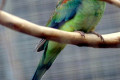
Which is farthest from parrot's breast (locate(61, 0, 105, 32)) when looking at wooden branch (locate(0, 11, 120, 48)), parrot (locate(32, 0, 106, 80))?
wooden branch (locate(0, 11, 120, 48))

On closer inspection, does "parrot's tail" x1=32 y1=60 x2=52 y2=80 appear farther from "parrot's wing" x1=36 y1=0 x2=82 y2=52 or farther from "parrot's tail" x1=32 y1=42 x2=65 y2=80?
"parrot's wing" x1=36 y1=0 x2=82 y2=52

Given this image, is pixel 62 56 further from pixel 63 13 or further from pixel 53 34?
pixel 53 34

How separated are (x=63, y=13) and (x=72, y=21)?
0.04 meters

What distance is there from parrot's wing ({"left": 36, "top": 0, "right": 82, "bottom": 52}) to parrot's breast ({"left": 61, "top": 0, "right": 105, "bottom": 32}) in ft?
0.04

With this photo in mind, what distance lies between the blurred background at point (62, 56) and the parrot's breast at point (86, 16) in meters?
0.19

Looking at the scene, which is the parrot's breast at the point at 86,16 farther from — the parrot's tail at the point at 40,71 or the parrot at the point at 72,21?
the parrot's tail at the point at 40,71

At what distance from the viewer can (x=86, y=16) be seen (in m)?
0.96

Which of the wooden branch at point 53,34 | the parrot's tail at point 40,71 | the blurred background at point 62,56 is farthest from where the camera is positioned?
the blurred background at point 62,56

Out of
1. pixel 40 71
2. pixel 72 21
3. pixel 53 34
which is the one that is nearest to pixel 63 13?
pixel 72 21

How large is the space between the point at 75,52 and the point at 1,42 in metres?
0.28

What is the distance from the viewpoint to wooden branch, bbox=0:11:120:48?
62 cm

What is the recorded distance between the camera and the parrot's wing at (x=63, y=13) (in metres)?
0.96

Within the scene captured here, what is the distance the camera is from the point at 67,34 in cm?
73

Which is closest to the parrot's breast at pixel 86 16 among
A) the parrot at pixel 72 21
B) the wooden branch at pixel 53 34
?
the parrot at pixel 72 21
